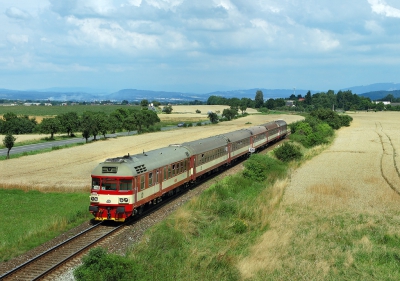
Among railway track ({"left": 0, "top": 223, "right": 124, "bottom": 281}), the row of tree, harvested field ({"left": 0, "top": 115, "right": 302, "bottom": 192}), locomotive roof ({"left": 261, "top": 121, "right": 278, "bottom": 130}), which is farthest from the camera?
the row of tree

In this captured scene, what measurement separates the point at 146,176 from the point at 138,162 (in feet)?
3.24

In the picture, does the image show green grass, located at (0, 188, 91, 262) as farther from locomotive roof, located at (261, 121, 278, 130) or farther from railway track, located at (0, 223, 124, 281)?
locomotive roof, located at (261, 121, 278, 130)

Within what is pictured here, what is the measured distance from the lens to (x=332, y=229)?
846 inches

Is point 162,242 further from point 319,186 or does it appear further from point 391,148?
point 391,148

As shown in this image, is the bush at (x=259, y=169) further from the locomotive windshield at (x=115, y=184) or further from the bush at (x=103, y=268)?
the bush at (x=103, y=268)

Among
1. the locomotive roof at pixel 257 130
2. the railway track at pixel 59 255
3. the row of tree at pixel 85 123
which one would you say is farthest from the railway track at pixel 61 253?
the row of tree at pixel 85 123

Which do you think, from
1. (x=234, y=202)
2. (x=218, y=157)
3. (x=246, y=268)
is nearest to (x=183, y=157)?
(x=234, y=202)

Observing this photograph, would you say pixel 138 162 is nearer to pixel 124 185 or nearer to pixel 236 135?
pixel 124 185

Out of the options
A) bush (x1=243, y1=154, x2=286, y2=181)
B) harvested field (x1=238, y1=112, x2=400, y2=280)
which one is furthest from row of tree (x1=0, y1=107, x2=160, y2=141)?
harvested field (x1=238, y1=112, x2=400, y2=280)

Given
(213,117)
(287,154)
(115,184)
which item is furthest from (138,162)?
(213,117)

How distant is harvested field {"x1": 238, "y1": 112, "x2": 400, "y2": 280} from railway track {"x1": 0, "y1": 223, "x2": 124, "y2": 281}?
7130 mm

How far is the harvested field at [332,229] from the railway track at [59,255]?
7130 mm

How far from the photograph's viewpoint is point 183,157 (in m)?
30.3

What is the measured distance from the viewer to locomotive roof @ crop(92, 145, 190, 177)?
22328mm
